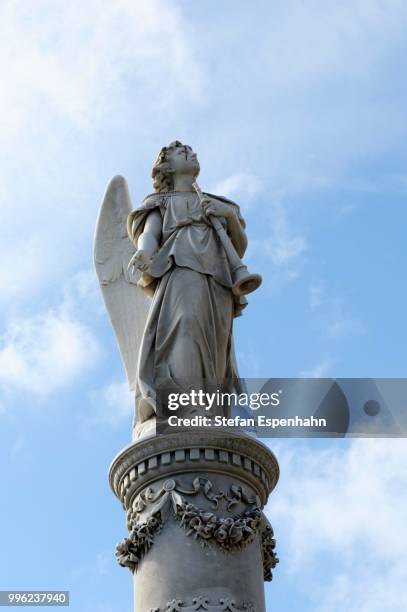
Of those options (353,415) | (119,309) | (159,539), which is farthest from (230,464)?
(119,309)

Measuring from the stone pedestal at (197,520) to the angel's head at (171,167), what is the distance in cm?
377

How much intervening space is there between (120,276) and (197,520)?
5.27m

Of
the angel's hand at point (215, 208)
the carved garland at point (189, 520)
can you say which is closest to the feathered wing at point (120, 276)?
the angel's hand at point (215, 208)

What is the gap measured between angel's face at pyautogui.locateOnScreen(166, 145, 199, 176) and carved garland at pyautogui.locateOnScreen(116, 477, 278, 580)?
14.2 feet

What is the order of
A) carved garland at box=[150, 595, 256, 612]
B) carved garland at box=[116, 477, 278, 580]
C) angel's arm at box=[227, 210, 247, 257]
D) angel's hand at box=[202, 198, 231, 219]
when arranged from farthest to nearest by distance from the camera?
angel's arm at box=[227, 210, 247, 257] < angel's hand at box=[202, 198, 231, 219] < carved garland at box=[116, 477, 278, 580] < carved garland at box=[150, 595, 256, 612]

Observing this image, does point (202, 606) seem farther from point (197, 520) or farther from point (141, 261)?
point (141, 261)

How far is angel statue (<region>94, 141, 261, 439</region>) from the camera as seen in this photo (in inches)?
459

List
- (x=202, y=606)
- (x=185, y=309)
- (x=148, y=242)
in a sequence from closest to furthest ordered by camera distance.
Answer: (x=202, y=606) < (x=185, y=309) < (x=148, y=242)

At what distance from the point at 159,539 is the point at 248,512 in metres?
0.97

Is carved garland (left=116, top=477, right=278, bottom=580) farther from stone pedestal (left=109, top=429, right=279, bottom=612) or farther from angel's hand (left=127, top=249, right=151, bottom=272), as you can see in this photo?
angel's hand (left=127, top=249, right=151, bottom=272)

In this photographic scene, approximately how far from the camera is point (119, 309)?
1439 cm

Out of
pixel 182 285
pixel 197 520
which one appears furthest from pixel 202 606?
pixel 182 285

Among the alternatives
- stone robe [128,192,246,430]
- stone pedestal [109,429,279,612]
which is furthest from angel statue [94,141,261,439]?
stone pedestal [109,429,279,612]

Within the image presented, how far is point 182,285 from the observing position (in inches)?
476
